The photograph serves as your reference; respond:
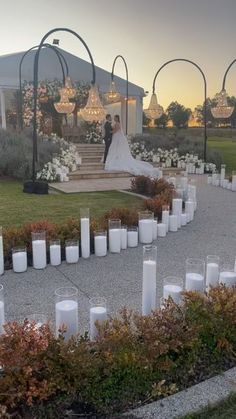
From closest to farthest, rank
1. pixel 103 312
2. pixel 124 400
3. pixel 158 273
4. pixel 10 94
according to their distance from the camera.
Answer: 1. pixel 124 400
2. pixel 103 312
3. pixel 158 273
4. pixel 10 94

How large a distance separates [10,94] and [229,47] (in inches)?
417

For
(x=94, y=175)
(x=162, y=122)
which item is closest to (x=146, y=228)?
(x=94, y=175)

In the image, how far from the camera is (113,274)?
468 centimetres

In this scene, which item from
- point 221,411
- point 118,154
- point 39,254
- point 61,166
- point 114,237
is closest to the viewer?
point 221,411

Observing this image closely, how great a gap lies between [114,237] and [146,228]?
66cm

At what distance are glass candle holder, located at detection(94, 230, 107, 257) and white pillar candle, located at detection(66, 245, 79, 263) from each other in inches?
13.4

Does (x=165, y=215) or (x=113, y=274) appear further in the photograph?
(x=165, y=215)

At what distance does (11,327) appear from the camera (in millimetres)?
2445

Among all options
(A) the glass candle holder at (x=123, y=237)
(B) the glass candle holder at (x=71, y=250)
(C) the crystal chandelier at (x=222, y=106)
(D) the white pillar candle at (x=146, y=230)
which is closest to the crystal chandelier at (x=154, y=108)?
(C) the crystal chandelier at (x=222, y=106)

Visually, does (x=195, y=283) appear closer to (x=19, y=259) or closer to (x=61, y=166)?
(x=19, y=259)

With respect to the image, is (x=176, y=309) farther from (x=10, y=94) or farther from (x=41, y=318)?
(x=10, y=94)

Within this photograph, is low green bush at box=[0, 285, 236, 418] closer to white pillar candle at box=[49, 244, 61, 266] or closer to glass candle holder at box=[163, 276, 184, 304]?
glass candle holder at box=[163, 276, 184, 304]

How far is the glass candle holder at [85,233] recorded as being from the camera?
5223 mm

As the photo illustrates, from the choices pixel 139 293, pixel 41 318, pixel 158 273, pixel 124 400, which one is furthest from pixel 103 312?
pixel 158 273
